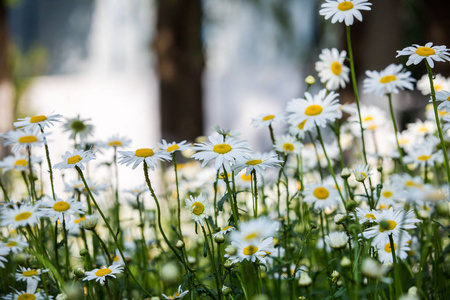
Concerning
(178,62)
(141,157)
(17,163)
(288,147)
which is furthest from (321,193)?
(178,62)

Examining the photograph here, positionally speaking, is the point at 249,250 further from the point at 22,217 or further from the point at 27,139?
the point at 27,139

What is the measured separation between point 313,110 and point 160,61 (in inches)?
133

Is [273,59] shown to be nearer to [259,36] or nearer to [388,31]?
[259,36]

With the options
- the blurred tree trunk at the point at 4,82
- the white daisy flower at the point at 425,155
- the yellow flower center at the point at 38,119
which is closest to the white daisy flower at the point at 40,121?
the yellow flower center at the point at 38,119

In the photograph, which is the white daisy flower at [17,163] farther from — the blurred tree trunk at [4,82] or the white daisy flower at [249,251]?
the blurred tree trunk at [4,82]

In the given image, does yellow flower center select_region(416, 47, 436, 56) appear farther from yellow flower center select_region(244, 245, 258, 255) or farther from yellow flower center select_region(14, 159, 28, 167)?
yellow flower center select_region(14, 159, 28, 167)

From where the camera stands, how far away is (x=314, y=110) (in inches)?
40.6

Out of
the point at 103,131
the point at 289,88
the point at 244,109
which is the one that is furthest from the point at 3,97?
the point at 289,88

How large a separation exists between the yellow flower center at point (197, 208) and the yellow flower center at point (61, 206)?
0.90ft

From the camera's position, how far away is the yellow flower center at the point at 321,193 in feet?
3.85

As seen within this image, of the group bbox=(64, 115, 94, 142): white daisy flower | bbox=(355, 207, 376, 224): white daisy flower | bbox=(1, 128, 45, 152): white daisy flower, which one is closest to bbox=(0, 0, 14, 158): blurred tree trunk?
bbox=(64, 115, 94, 142): white daisy flower

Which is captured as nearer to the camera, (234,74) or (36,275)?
(36,275)

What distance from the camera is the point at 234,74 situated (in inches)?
247

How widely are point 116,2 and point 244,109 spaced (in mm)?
2239
